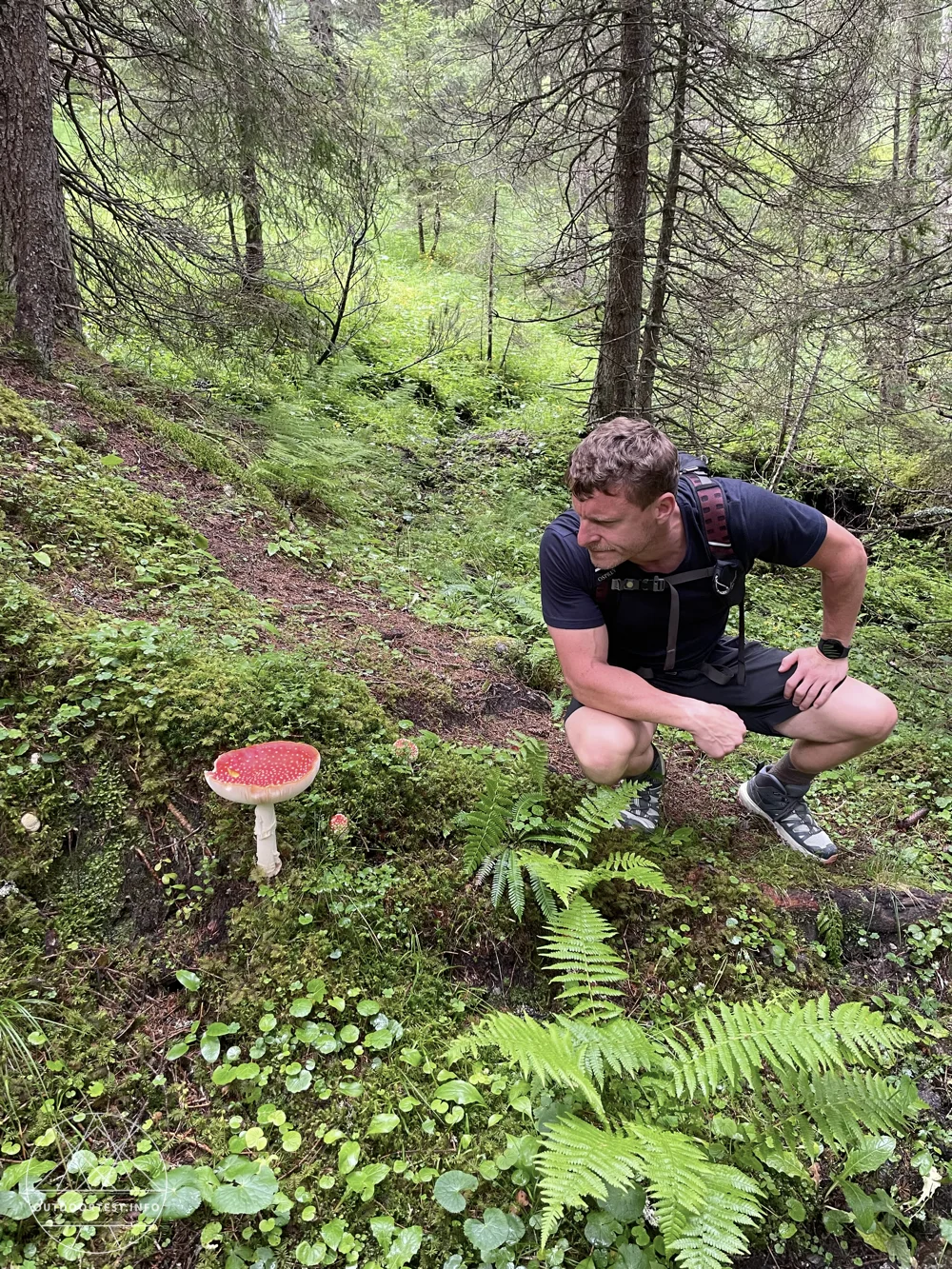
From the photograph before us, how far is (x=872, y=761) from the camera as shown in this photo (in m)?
4.87

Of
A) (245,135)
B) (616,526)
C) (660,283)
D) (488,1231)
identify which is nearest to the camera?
(488,1231)

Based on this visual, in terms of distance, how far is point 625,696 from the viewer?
9.72 feet

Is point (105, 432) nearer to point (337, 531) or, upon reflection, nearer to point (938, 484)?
point (337, 531)

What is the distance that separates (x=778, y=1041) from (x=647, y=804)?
4.85ft

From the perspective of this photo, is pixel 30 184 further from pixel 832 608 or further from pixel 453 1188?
pixel 453 1188

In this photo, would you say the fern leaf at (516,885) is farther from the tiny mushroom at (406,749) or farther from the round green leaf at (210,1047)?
the round green leaf at (210,1047)

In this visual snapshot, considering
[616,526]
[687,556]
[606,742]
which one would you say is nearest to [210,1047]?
[606,742]

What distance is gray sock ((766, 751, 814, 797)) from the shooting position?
3.50 meters

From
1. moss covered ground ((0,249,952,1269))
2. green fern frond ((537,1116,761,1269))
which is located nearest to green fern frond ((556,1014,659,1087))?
green fern frond ((537,1116,761,1269))

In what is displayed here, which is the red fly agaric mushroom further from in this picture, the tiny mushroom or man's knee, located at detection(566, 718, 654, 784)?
man's knee, located at detection(566, 718, 654, 784)

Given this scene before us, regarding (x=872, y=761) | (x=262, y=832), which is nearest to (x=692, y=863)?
(x=262, y=832)

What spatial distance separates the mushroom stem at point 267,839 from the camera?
2555 mm

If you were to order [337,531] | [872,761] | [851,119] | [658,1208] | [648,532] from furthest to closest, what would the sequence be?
[851,119] → [337,531] → [872,761] → [648,532] → [658,1208]

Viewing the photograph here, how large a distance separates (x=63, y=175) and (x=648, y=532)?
6.99m
